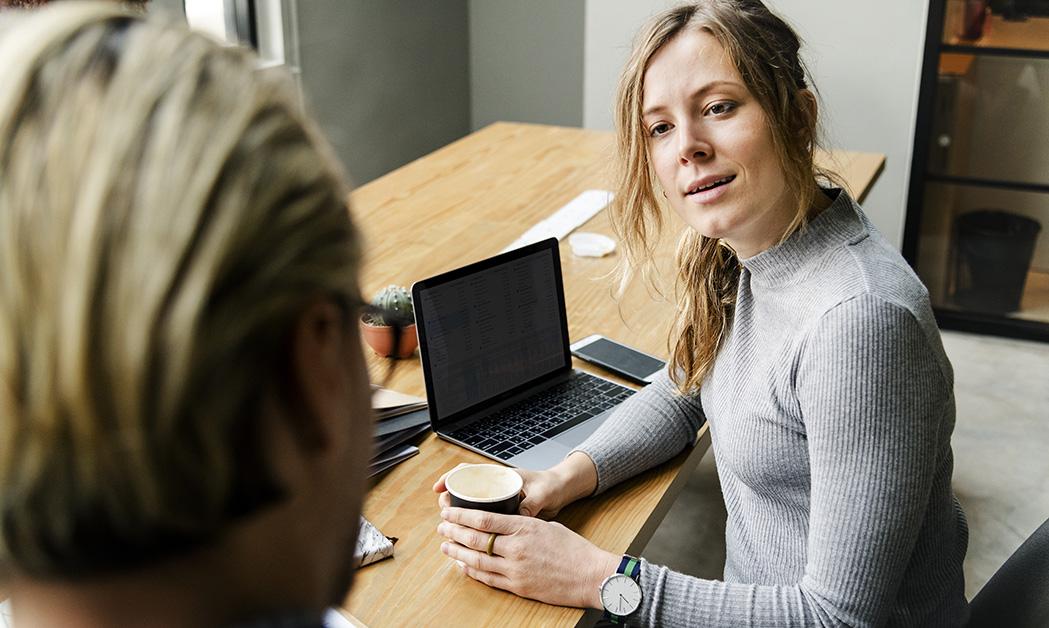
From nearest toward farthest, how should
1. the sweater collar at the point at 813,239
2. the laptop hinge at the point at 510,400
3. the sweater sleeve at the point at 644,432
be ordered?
the sweater collar at the point at 813,239, the sweater sleeve at the point at 644,432, the laptop hinge at the point at 510,400

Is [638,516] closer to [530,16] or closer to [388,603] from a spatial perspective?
[388,603]

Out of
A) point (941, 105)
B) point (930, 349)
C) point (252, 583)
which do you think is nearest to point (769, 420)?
point (930, 349)

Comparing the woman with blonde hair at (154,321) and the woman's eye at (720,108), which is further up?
the woman with blonde hair at (154,321)

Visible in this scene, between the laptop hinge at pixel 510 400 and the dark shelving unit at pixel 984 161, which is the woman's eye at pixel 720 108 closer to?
the laptop hinge at pixel 510 400

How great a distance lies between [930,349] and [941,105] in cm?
282

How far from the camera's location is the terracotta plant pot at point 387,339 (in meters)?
1.70

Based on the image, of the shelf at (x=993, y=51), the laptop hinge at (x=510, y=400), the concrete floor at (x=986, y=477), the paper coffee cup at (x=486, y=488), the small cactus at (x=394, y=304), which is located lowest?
the concrete floor at (x=986, y=477)

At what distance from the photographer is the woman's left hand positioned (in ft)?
3.73

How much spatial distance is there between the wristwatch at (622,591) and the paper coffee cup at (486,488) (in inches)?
6.0

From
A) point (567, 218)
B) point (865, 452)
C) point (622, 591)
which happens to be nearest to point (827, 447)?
point (865, 452)

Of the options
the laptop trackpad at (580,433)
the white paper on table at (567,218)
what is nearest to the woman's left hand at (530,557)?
the laptop trackpad at (580,433)

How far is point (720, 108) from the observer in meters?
1.30

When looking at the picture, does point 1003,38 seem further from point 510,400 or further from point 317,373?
point 317,373

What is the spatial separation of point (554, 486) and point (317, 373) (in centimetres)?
91
